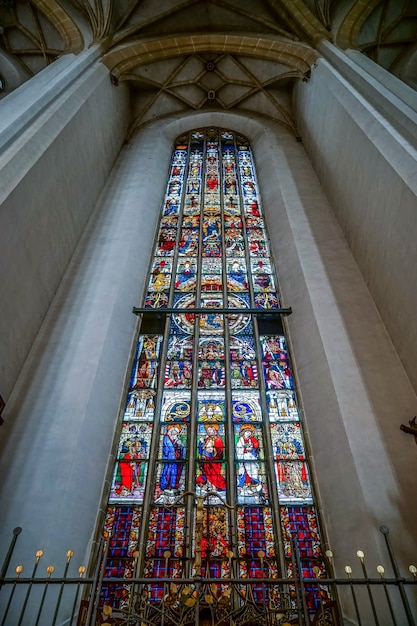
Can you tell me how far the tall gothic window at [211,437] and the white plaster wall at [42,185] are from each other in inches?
62.1

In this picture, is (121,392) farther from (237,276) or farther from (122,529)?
(237,276)

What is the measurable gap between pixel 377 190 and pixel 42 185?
4.89 meters

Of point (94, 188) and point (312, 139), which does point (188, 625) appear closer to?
point (94, 188)

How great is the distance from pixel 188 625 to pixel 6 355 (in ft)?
11.6

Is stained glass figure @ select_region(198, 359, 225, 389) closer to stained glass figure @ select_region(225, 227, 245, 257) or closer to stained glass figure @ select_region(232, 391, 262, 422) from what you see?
stained glass figure @ select_region(232, 391, 262, 422)

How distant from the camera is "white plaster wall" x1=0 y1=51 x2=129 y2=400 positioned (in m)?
5.53

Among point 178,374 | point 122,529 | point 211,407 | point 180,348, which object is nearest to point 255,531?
point 122,529

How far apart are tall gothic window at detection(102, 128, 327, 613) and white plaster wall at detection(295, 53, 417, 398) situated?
5.15 ft

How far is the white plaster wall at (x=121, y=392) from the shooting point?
14.9 ft

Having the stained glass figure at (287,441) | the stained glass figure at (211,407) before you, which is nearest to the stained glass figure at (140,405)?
the stained glass figure at (211,407)

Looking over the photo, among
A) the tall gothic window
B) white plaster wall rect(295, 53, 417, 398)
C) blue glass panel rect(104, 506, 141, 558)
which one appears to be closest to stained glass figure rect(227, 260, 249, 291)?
the tall gothic window

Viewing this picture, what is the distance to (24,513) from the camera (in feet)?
14.6

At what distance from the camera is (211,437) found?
5.66 meters

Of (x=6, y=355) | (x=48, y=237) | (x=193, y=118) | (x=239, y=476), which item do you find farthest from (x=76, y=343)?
(x=193, y=118)
